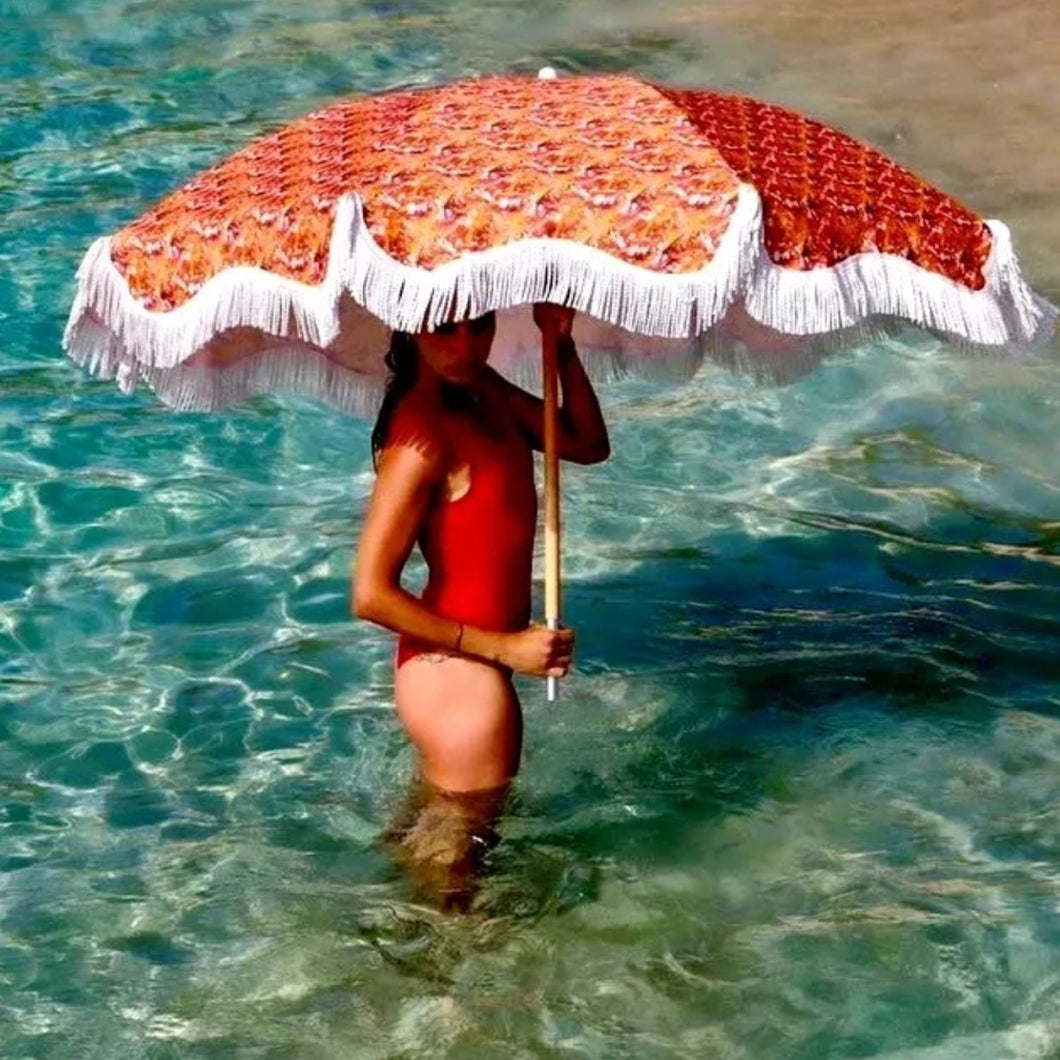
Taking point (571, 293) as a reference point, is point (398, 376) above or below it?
below

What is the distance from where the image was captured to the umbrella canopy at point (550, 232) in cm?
430

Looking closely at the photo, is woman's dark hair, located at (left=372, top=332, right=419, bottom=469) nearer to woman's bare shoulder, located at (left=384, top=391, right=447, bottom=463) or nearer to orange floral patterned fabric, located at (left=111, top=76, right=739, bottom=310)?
woman's bare shoulder, located at (left=384, top=391, right=447, bottom=463)

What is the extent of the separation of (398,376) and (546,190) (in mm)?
624

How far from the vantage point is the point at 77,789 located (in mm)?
5938

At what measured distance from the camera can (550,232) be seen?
4316mm

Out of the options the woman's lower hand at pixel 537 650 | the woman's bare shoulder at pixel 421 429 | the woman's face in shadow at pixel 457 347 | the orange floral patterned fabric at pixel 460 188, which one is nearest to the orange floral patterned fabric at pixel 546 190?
the orange floral patterned fabric at pixel 460 188

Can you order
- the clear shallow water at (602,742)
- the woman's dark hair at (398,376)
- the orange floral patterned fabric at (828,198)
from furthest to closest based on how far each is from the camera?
the clear shallow water at (602,742)
the woman's dark hair at (398,376)
the orange floral patterned fabric at (828,198)

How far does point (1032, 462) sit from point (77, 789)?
11.6 ft

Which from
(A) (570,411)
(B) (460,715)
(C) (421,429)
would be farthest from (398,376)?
(B) (460,715)

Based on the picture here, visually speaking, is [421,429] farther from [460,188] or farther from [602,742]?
[602,742]

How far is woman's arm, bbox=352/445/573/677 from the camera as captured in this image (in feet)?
15.3

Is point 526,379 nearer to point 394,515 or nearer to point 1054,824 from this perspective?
point 394,515

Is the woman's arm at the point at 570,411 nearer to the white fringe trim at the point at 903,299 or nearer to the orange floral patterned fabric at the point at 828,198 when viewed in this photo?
the orange floral patterned fabric at the point at 828,198

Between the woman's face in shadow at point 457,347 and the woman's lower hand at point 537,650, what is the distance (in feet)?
1.79
